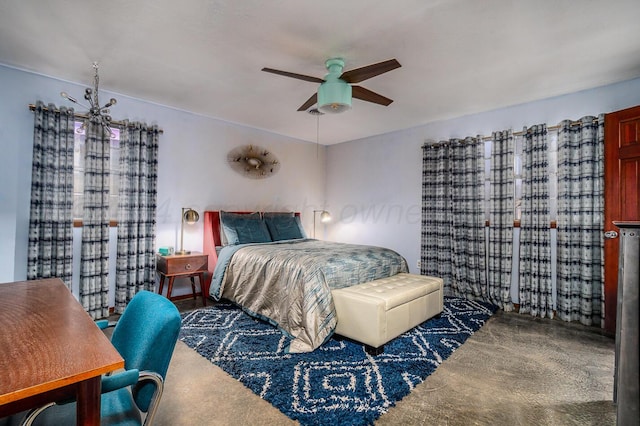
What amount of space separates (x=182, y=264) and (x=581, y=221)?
4.40 m

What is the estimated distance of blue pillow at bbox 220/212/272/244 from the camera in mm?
4012

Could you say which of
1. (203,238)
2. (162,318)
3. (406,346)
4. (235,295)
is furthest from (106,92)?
(406,346)

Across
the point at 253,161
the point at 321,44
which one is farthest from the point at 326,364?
the point at 253,161

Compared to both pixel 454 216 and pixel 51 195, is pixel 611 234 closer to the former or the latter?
pixel 454 216

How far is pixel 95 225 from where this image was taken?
3.31 m

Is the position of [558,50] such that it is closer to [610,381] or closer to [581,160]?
[581,160]

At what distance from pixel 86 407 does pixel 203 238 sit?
11.9 feet

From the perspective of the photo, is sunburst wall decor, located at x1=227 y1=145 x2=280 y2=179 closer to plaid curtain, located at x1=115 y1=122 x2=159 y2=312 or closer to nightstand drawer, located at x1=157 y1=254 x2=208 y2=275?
plaid curtain, located at x1=115 y1=122 x2=159 y2=312

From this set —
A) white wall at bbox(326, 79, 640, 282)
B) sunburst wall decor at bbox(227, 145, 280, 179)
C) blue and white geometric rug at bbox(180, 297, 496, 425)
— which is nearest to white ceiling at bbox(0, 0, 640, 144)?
white wall at bbox(326, 79, 640, 282)

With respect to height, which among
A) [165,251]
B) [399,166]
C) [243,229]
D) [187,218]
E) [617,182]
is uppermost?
[399,166]

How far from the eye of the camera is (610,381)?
83.7 inches

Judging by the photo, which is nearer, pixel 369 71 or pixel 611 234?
pixel 369 71

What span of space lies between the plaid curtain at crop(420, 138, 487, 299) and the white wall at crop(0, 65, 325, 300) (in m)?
1.99

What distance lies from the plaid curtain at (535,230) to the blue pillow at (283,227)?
115 inches
